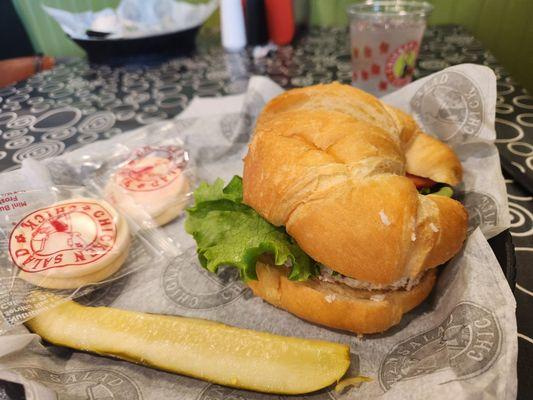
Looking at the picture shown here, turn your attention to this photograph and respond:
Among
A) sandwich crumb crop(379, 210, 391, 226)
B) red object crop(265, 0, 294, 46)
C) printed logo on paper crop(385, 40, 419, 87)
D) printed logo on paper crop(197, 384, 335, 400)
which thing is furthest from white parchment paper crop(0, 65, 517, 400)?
red object crop(265, 0, 294, 46)

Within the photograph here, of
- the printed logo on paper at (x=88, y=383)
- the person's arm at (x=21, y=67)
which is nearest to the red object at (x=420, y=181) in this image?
the printed logo on paper at (x=88, y=383)

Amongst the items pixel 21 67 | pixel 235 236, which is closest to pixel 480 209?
pixel 235 236

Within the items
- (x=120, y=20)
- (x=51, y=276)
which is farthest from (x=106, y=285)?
(x=120, y=20)

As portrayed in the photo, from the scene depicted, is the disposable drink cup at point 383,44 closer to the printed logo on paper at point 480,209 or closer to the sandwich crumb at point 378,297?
the printed logo on paper at point 480,209

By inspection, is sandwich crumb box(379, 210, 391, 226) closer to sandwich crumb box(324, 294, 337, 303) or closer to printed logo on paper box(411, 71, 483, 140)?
sandwich crumb box(324, 294, 337, 303)

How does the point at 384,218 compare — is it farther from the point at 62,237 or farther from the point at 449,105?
the point at 62,237

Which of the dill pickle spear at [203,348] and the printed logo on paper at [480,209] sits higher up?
the printed logo on paper at [480,209]
